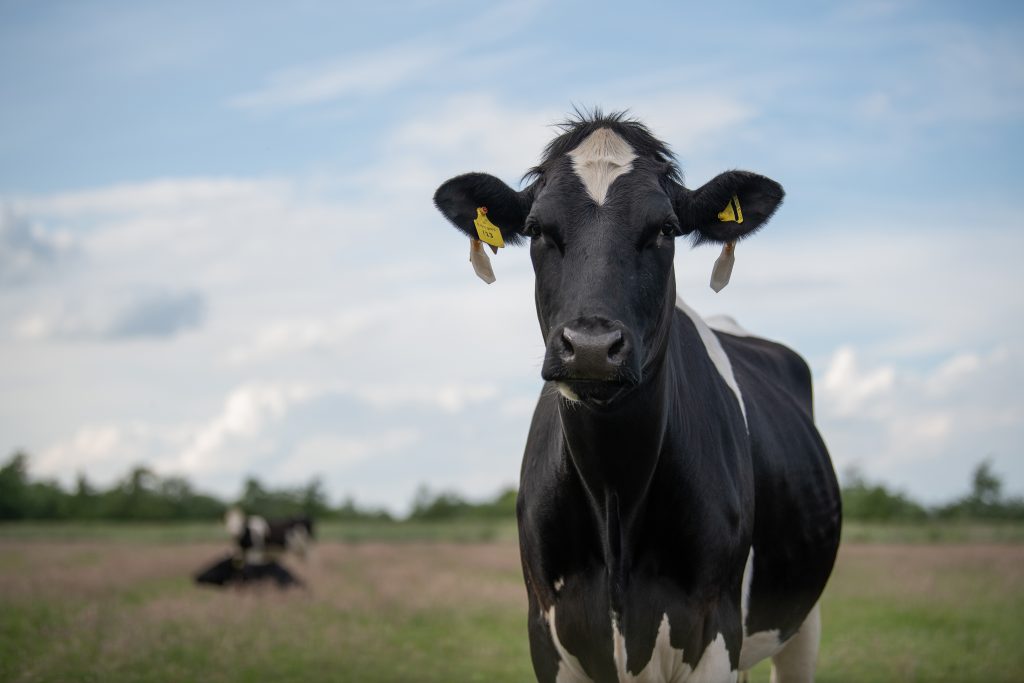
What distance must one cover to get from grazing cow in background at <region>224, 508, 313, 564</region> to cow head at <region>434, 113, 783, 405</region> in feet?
58.2

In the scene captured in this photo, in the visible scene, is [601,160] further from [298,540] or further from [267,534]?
[298,540]

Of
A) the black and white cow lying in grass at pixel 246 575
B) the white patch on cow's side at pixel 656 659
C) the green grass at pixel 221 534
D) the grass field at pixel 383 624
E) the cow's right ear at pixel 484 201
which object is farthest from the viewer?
the green grass at pixel 221 534

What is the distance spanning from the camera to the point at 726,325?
8852 mm

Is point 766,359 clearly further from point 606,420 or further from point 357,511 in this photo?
point 357,511

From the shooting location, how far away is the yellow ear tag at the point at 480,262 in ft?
17.5

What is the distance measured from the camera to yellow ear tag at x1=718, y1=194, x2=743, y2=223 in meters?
5.02

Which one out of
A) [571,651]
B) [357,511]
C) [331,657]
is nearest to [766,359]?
[571,651]

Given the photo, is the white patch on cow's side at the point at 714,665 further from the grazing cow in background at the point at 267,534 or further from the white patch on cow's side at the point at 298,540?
the white patch on cow's side at the point at 298,540

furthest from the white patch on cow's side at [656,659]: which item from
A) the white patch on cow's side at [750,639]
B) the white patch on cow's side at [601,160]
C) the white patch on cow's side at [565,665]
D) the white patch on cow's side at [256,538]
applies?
the white patch on cow's side at [256,538]

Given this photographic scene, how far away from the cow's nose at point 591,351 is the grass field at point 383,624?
7879 millimetres

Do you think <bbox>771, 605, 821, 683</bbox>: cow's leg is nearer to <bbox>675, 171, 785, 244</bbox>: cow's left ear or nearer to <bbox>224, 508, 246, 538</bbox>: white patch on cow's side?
<bbox>675, 171, 785, 244</bbox>: cow's left ear

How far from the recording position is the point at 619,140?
4957 mm

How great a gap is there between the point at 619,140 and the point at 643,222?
0.67 m

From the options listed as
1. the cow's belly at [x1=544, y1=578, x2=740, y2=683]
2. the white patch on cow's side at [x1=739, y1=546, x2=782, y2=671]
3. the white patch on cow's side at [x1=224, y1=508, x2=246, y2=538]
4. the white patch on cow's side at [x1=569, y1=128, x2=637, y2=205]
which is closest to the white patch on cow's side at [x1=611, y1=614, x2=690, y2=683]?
the cow's belly at [x1=544, y1=578, x2=740, y2=683]
